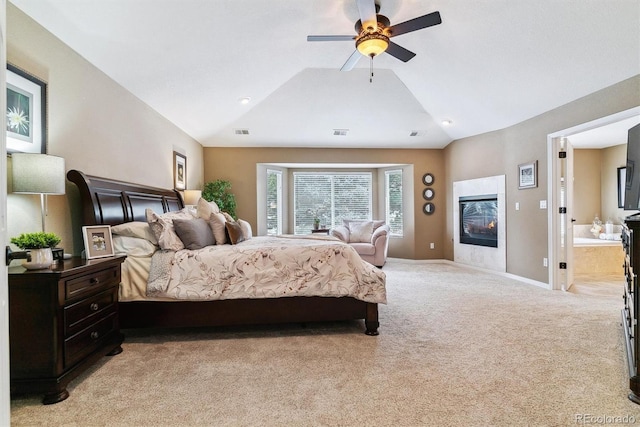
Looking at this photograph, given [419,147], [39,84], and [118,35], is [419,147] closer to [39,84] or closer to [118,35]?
[118,35]

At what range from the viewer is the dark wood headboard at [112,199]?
8.84ft

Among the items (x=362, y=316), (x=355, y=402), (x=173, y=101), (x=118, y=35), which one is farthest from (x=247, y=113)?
(x=355, y=402)

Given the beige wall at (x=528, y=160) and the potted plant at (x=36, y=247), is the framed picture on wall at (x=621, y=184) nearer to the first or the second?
the beige wall at (x=528, y=160)

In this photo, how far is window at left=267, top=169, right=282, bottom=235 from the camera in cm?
711

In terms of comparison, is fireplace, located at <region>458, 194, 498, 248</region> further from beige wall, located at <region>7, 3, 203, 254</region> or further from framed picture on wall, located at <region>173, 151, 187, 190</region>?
beige wall, located at <region>7, 3, 203, 254</region>

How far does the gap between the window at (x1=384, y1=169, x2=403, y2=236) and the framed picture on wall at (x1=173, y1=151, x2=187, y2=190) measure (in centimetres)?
436

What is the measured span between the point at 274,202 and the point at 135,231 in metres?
4.46

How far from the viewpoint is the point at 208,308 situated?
111 inches

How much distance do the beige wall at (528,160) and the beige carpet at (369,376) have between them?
5.33 feet

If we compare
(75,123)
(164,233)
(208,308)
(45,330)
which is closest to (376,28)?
(164,233)

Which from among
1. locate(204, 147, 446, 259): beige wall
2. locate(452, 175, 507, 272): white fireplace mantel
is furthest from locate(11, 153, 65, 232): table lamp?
locate(452, 175, 507, 272): white fireplace mantel

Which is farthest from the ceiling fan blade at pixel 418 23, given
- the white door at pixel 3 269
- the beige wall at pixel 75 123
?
the beige wall at pixel 75 123

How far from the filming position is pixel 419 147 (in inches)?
271

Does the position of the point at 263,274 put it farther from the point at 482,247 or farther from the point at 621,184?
the point at 621,184
